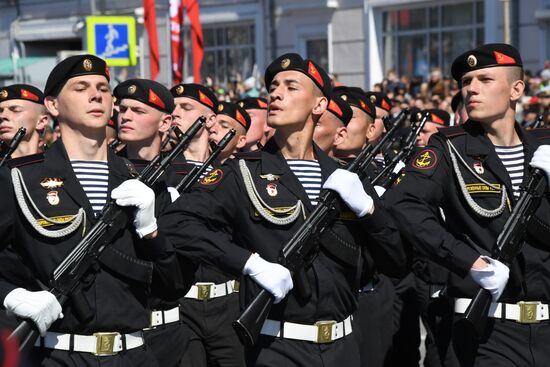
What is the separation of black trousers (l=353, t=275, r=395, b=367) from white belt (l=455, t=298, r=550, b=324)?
5.11ft

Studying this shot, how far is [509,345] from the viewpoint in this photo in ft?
17.9

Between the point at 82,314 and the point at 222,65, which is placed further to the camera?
the point at 222,65

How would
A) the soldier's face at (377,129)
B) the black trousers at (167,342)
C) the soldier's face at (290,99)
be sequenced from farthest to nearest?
the soldier's face at (377,129)
the black trousers at (167,342)
the soldier's face at (290,99)

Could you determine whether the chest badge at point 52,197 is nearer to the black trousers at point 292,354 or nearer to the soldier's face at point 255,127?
the black trousers at point 292,354

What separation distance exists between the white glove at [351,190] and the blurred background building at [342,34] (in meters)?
13.1

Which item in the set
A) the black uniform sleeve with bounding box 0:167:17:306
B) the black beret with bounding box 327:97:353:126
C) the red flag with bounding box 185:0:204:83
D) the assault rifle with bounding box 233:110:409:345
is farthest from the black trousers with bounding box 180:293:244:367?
the red flag with bounding box 185:0:204:83

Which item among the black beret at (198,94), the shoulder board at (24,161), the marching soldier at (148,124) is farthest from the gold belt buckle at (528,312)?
the black beret at (198,94)

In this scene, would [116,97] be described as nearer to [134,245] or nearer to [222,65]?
[134,245]

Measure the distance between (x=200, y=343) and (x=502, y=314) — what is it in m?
2.34

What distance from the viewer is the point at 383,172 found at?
25.4 ft

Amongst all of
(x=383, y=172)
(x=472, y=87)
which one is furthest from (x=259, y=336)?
(x=383, y=172)

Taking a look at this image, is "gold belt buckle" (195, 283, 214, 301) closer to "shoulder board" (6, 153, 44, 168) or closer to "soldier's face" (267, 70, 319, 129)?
"soldier's face" (267, 70, 319, 129)

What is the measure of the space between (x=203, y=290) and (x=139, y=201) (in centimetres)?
233

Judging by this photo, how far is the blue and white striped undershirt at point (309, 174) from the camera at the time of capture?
5.46 meters
